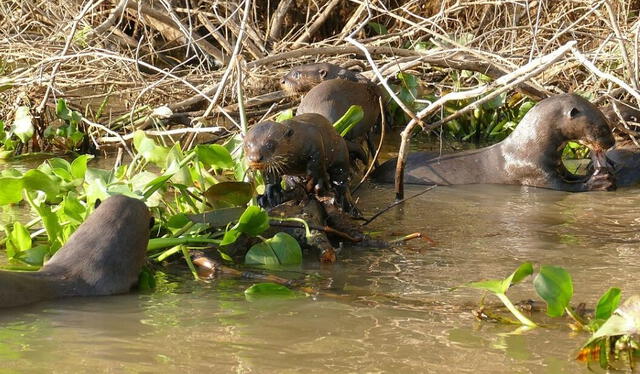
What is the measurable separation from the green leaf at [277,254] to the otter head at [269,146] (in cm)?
46

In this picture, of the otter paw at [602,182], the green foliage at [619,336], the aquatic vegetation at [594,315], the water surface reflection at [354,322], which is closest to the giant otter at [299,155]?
the water surface reflection at [354,322]

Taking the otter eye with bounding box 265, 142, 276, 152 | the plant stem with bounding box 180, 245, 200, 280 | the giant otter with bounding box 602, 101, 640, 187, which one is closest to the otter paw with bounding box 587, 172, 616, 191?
the giant otter with bounding box 602, 101, 640, 187

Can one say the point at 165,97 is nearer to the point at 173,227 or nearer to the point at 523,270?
the point at 173,227

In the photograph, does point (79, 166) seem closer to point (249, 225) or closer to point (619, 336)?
point (249, 225)

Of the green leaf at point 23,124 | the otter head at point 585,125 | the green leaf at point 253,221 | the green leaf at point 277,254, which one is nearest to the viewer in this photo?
the green leaf at point 253,221

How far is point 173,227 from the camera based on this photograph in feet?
14.0

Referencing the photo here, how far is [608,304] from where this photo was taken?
3.05 metres

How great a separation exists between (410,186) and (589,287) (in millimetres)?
2583

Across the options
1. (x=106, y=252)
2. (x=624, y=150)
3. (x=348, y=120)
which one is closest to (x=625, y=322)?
(x=106, y=252)

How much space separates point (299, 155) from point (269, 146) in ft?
0.49

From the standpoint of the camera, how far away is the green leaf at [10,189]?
430 centimetres

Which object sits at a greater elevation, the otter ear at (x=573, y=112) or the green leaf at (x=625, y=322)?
the otter ear at (x=573, y=112)

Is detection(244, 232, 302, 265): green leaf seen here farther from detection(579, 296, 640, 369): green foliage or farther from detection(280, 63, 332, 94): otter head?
detection(280, 63, 332, 94): otter head

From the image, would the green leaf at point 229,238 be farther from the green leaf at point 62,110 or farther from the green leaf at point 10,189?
the green leaf at point 62,110
